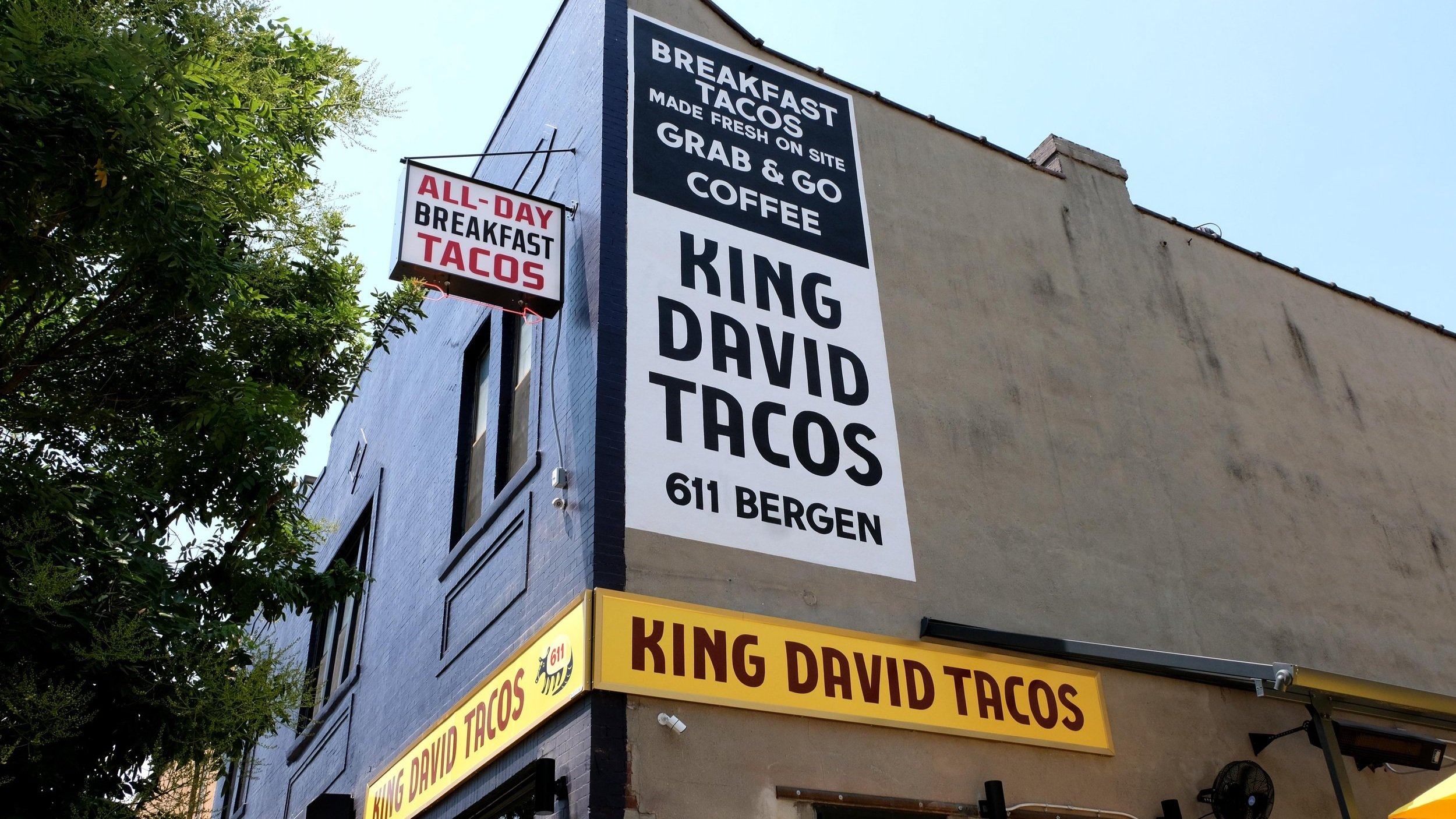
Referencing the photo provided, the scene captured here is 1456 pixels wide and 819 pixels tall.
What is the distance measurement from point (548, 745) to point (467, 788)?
5.22ft

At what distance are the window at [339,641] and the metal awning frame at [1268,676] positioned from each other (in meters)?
7.28

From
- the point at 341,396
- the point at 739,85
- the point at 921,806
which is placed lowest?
the point at 921,806

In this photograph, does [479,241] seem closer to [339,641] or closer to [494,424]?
[494,424]

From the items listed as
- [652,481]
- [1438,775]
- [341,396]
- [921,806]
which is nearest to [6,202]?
[341,396]

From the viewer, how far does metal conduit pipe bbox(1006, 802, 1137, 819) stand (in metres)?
8.34

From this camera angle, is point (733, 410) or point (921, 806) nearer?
point (921, 806)

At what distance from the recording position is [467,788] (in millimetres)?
8930

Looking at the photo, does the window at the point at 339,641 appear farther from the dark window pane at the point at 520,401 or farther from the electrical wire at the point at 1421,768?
the electrical wire at the point at 1421,768

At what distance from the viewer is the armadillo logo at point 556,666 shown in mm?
7555

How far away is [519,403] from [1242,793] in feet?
20.9

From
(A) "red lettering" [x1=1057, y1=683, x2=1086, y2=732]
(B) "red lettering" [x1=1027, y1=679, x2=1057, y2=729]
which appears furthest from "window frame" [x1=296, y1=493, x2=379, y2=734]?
(A) "red lettering" [x1=1057, y1=683, x2=1086, y2=732]

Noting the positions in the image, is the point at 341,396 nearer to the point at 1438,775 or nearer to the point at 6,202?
the point at 6,202

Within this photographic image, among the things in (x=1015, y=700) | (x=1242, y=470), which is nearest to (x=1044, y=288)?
(x=1242, y=470)

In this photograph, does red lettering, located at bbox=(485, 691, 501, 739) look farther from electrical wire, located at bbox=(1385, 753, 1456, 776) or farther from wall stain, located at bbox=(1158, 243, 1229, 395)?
wall stain, located at bbox=(1158, 243, 1229, 395)
